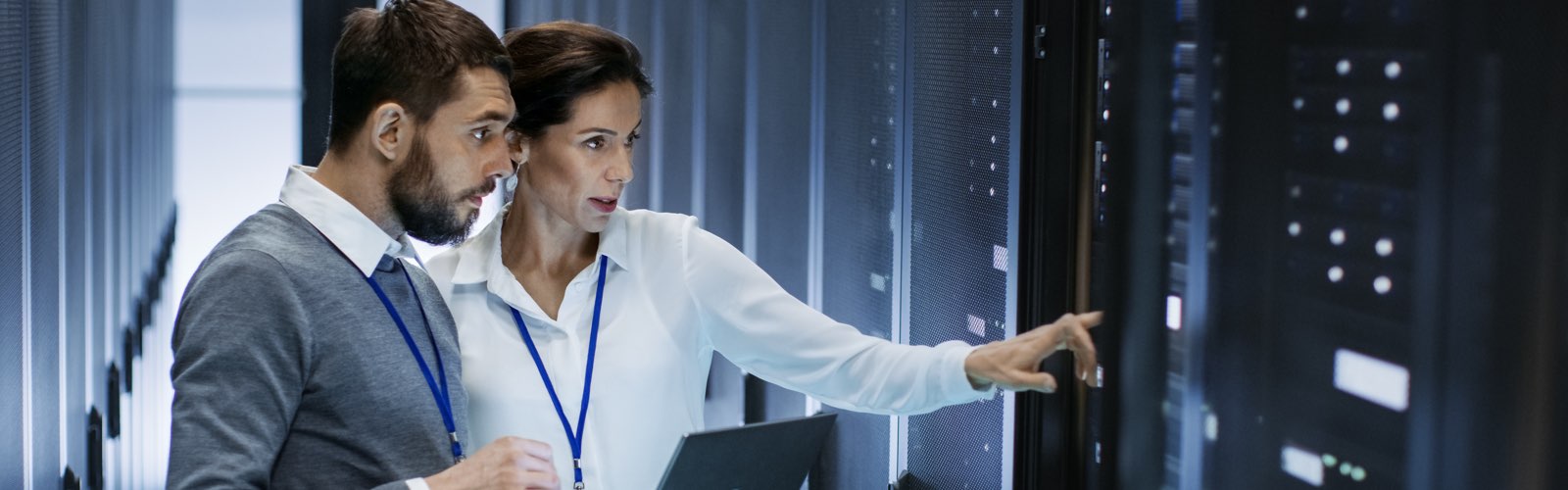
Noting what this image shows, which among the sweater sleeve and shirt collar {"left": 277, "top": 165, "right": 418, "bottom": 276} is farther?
shirt collar {"left": 277, "top": 165, "right": 418, "bottom": 276}

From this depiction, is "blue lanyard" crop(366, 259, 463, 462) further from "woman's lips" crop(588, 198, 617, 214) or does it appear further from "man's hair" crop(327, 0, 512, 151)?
"woman's lips" crop(588, 198, 617, 214)

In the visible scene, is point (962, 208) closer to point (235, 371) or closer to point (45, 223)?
point (235, 371)

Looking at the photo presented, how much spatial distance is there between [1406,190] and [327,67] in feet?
11.4

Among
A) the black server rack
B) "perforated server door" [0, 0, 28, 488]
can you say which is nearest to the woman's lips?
the black server rack

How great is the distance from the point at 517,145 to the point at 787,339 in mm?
491

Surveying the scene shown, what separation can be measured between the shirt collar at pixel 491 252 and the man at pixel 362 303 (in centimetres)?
25

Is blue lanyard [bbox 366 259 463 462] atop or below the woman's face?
below

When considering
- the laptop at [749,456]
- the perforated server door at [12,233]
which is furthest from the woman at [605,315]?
the perforated server door at [12,233]

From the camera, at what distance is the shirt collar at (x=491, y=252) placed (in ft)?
6.38

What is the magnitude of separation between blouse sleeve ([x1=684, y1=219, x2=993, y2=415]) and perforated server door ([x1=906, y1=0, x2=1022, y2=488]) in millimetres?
257

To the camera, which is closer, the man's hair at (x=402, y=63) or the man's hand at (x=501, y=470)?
the man's hand at (x=501, y=470)

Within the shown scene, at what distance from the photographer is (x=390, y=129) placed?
1.50 m

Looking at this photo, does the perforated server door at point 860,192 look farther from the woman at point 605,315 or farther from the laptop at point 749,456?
the laptop at point 749,456

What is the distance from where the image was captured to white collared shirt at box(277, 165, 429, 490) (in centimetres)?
148
